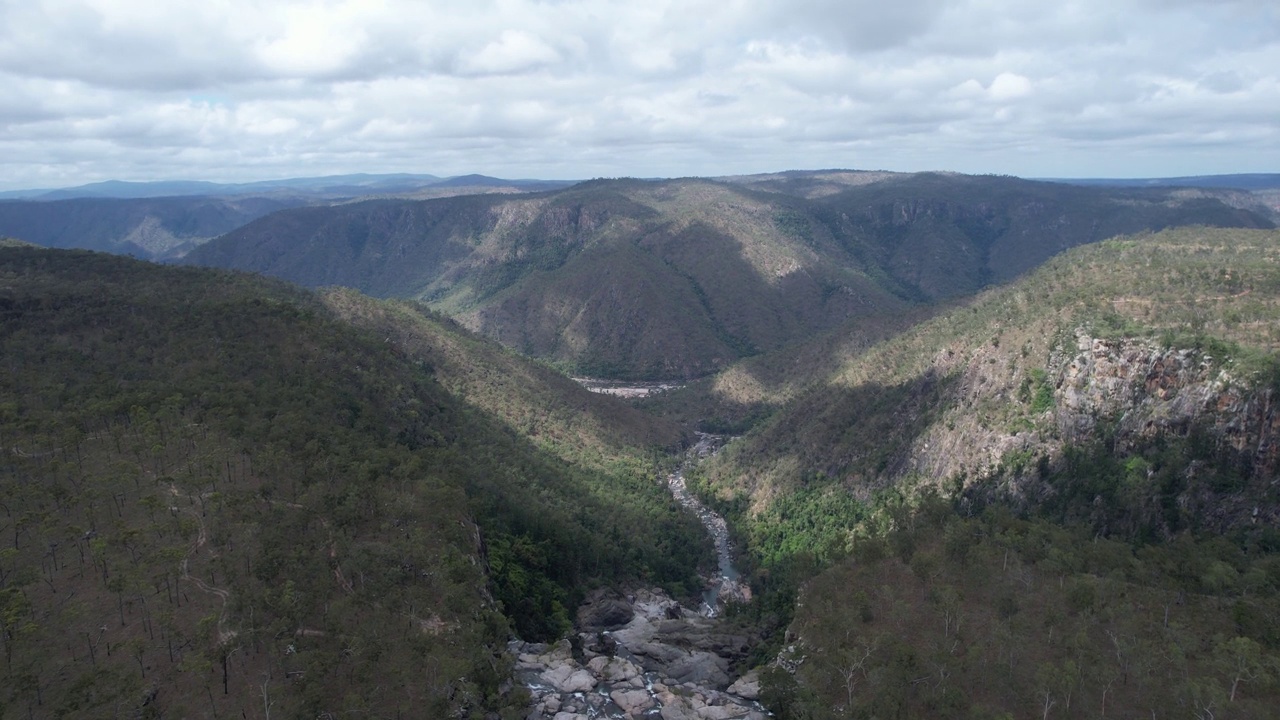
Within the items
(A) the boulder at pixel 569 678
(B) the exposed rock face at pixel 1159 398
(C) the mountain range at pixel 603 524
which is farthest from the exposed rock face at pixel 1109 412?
(A) the boulder at pixel 569 678

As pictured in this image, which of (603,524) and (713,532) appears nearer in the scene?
(603,524)

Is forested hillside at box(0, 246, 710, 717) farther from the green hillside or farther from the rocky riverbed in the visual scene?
the green hillside

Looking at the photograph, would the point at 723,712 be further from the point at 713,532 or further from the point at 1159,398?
the point at 713,532

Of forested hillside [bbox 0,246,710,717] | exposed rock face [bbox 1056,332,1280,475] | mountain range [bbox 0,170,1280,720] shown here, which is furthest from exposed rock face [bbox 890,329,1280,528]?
forested hillside [bbox 0,246,710,717]

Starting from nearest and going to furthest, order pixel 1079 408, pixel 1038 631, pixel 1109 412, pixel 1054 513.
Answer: pixel 1038 631 < pixel 1054 513 < pixel 1109 412 < pixel 1079 408

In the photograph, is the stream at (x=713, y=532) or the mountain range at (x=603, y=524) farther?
the stream at (x=713, y=532)

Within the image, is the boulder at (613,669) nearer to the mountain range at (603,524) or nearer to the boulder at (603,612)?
the mountain range at (603,524)

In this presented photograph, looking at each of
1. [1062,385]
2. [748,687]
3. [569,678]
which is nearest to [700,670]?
[748,687]
